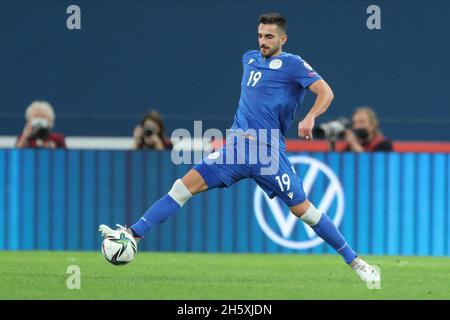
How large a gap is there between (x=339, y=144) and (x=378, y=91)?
2.35m

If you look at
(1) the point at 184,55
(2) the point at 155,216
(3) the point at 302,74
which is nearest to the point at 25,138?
(1) the point at 184,55

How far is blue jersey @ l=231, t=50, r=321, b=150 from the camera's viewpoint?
31.4ft

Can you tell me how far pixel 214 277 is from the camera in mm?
9992

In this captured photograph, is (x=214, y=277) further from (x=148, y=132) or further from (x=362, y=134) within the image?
(x=362, y=134)

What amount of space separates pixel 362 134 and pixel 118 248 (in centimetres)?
565

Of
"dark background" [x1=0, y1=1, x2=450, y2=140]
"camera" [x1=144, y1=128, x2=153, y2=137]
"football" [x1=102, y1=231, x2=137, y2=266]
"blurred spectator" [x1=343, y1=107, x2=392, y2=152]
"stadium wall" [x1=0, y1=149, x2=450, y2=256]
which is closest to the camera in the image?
"football" [x1=102, y1=231, x2=137, y2=266]

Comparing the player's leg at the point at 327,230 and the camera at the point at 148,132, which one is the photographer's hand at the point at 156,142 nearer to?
the camera at the point at 148,132

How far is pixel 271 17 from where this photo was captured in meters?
9.57

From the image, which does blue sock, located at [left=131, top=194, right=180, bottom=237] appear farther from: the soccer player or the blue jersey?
the blue jersey

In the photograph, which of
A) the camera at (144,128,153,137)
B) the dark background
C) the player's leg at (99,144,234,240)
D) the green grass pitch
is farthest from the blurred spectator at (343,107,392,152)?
the player's leg at (99,144,234,240)

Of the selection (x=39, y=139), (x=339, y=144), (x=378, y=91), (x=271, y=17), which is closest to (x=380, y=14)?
(x=378, y=91)

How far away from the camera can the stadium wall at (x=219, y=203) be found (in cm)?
1363

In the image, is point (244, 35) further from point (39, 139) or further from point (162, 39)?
point (39, 139)

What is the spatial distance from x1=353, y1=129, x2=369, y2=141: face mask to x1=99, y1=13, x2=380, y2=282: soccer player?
15.2 feet
